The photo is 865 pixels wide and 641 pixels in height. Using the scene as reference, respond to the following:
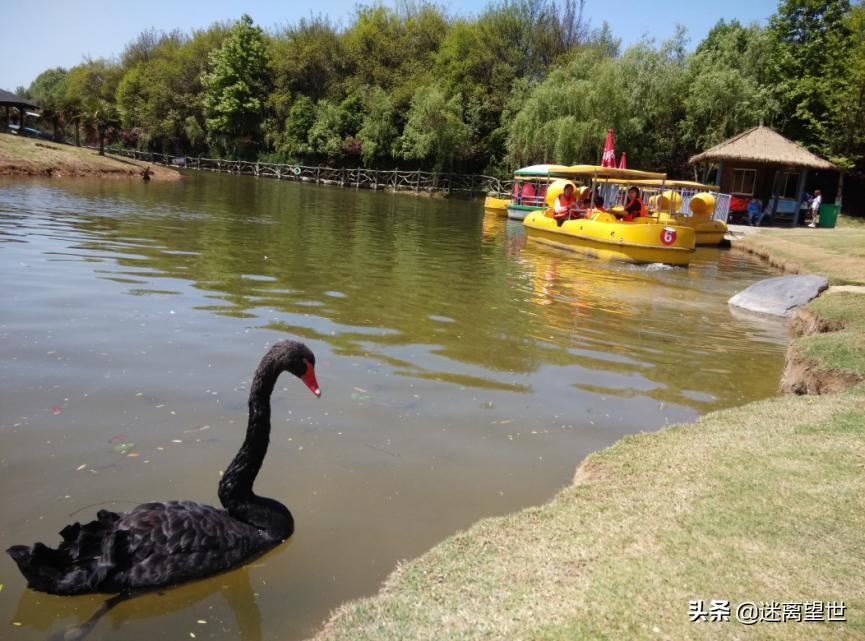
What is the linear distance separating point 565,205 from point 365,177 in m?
33.0

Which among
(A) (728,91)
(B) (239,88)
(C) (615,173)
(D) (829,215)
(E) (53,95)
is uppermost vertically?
(E) (53,95)

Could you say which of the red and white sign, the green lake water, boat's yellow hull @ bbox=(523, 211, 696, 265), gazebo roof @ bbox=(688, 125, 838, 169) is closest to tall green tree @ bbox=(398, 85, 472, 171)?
gazebo roof @ bbox=(688, 125, 838, 169)

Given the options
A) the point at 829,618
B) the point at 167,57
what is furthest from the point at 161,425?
the point at 167,57

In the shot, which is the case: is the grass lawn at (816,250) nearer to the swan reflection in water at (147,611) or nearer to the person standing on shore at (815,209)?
the person standing on shore at (815,209)

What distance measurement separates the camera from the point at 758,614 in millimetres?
3135

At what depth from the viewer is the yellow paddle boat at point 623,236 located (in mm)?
18422

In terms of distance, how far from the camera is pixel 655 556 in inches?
141

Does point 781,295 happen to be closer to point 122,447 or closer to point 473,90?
point 122,447

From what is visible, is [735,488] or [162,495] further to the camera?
[162,495]

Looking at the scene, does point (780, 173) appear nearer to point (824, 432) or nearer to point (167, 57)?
point (824, 432)

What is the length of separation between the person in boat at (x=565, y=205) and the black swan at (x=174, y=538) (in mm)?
19137

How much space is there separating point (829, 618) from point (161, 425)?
520 cm

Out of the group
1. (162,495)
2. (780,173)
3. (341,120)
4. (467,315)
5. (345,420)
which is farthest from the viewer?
(341,120)

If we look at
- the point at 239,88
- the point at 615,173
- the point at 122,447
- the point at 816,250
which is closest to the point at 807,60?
the point at 816,250
